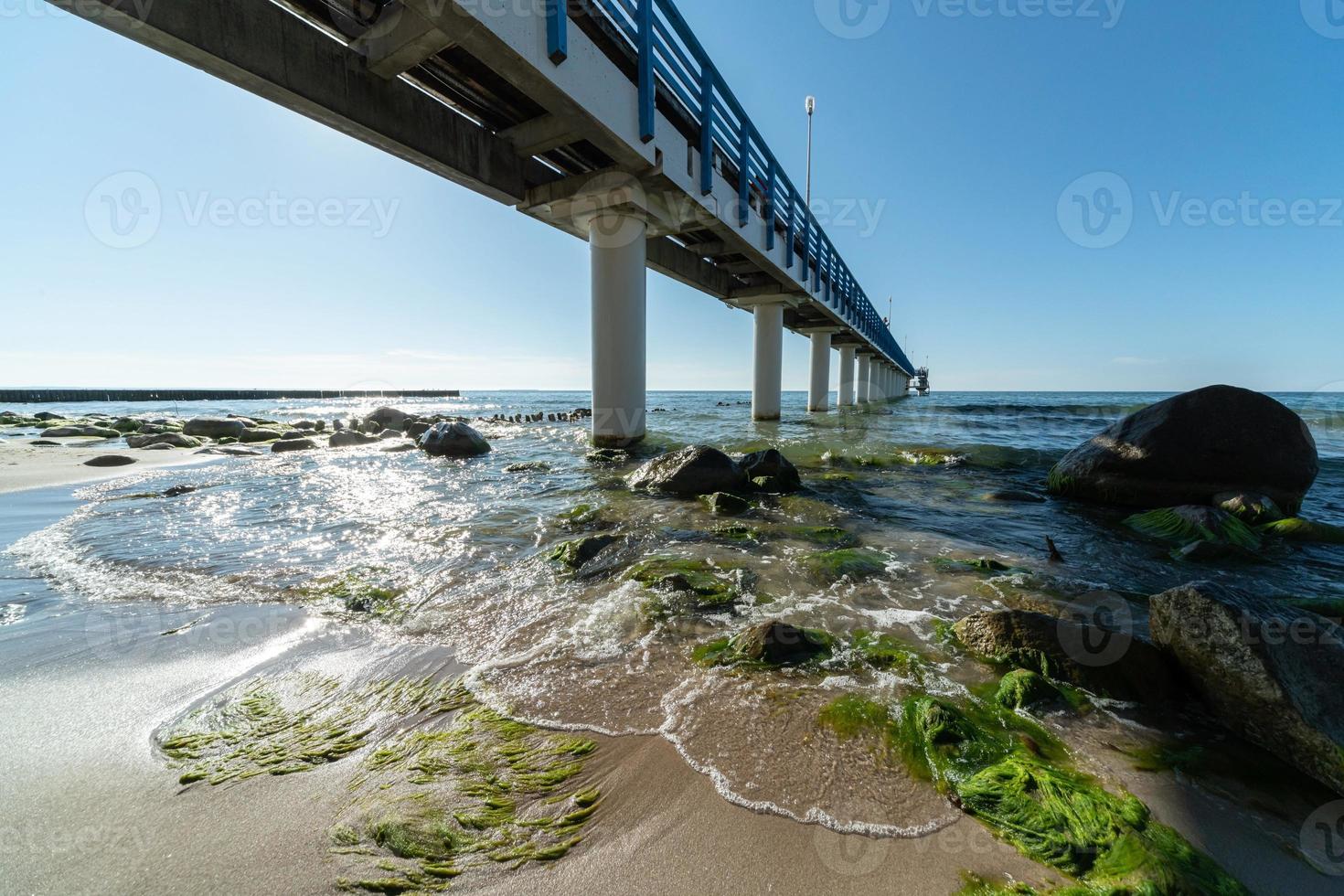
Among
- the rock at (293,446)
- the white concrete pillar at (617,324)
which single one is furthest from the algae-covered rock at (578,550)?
the rock at (293,446)

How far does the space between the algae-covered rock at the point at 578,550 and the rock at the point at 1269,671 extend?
4.23 metres

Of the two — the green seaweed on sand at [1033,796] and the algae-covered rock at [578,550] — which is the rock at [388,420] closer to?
the algae-covered rock at [578,550]

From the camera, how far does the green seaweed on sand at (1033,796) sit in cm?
157

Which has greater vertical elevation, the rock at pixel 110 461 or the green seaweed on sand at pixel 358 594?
the rock at pixel 110 461

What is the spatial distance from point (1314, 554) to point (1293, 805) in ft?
18.8

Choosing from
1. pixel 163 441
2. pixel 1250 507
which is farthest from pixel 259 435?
pixel 1250 507

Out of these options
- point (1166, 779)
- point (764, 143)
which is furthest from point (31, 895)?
point (764, 143)

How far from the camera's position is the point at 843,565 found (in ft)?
14.6

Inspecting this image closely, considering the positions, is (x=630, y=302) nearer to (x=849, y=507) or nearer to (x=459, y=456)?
(x=459, y=456)

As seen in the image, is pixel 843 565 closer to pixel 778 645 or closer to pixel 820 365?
pixel 778 645

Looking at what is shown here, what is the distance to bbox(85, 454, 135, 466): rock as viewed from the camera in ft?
34.9

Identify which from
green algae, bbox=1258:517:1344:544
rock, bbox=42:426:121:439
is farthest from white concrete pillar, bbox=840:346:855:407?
rock, bbox=42:426:121:439

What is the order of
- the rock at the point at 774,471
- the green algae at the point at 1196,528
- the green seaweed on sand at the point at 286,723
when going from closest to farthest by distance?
the green seaweed on sand at the point at 286,723 < the green algae at the point at 1196,528 < the rock at the point at 774,471

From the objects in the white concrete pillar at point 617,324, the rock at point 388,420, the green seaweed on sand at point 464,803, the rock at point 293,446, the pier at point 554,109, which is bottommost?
the green seaweed on sand at point 464,803
